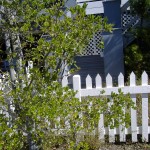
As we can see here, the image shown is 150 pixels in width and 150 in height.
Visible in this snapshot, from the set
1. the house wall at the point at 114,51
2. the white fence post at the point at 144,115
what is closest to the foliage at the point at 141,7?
the house wall at the point at 114,51

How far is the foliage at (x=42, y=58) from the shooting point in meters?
2.67

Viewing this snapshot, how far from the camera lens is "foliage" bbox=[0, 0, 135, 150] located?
2670 mm

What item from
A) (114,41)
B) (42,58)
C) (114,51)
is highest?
(114,41)

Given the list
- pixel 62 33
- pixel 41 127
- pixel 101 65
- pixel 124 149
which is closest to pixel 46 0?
pixel 62 33

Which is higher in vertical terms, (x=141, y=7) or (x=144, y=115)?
(x=141, y=7)

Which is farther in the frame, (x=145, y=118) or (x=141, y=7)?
(x=141, y=7)

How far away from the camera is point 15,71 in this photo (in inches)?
129

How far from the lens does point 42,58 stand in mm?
2932

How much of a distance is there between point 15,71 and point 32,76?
522 millimetres

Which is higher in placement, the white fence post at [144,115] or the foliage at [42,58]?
the foliage at [42,58]

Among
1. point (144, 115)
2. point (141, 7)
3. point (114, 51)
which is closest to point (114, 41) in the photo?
point (114, 51)

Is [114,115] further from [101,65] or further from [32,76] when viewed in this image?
[101,65]

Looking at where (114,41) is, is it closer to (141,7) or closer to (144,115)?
(141,7)

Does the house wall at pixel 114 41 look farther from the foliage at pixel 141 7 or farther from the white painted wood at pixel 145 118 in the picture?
the white painted wood at pixel 145 118
